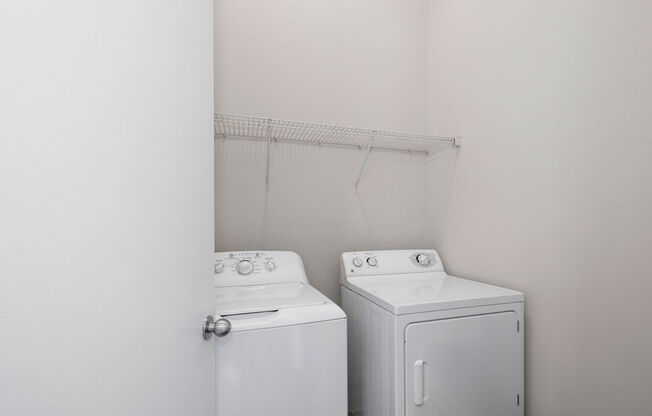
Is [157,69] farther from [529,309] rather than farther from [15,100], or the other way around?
[529,309]

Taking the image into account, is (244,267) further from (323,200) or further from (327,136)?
(327,136)

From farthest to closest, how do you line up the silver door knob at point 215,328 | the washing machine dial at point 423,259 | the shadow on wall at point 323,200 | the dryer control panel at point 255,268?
the washing machine dial at point 423,259
the shadow on wall at point 323,200
the dryer control panel at point 255,268
the silver door knob at point 215,328

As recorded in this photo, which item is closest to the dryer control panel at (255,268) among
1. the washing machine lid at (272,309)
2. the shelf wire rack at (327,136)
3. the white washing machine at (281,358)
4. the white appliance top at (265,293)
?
the white appliance top at (265,293)

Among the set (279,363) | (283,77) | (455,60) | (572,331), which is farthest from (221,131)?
(572,331)

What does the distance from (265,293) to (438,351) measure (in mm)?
825

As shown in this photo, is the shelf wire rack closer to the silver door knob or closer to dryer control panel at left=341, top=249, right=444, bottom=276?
dryer control panel at left=341, top=249, right=444, bottom=276

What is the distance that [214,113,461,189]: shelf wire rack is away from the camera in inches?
65.8

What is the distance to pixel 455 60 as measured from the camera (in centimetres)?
191

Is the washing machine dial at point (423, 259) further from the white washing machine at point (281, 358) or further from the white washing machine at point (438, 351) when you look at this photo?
the white washing machine at point (281, 358)

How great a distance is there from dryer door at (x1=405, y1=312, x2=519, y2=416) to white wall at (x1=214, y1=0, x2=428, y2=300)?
32.0 inches

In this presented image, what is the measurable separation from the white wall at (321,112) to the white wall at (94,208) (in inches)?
43.2

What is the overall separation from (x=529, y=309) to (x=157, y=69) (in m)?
1.78

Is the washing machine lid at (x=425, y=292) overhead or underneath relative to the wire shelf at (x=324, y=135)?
underneath

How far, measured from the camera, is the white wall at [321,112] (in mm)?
1772
